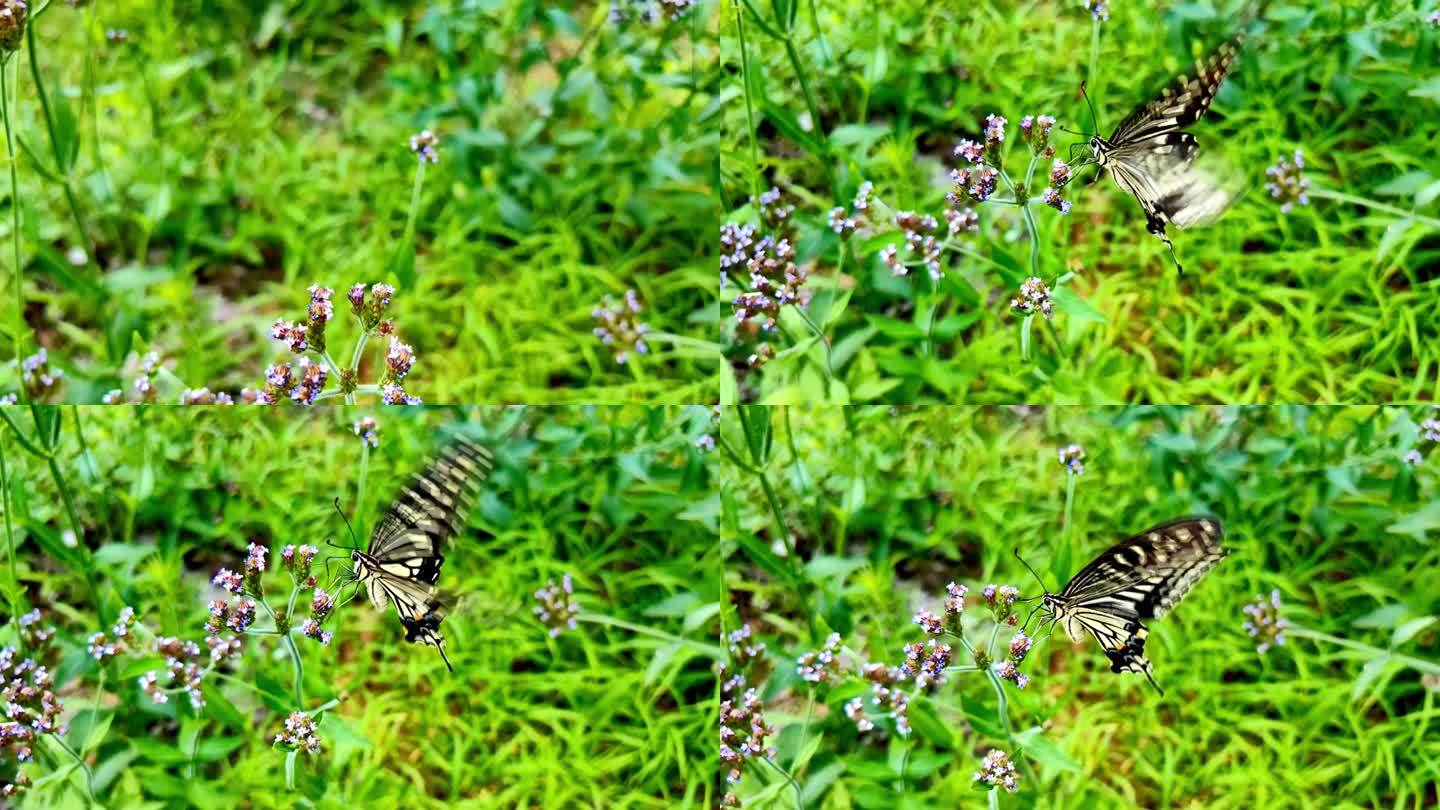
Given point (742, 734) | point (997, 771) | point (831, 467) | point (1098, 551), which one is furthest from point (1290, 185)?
point (742, 734)

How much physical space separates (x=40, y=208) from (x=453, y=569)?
2.99ft

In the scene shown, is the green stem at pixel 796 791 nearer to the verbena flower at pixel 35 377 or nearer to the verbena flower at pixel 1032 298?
the verbena flower at pixel 1032 298

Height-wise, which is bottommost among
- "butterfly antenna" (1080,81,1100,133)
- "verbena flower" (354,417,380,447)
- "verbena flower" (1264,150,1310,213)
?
"verbena flower" (354,417,380,447)

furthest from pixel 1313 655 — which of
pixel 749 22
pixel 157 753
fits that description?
pixel 157 753

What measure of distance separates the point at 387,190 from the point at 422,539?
0.61 meters

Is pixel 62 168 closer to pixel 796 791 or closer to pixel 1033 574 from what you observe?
pixel 796 791

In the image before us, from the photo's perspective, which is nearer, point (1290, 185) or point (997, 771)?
point (997, 771)

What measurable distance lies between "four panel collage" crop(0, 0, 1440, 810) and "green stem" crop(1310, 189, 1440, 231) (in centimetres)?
1

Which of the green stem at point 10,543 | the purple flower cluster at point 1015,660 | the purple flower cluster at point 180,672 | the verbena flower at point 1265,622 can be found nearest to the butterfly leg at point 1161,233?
the verbena flower at point 1265,622

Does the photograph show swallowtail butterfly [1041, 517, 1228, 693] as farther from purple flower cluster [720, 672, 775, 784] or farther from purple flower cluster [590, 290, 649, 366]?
purple flower cluster [590, 290, 649, 366]

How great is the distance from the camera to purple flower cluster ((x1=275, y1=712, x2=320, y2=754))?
1.72 metres

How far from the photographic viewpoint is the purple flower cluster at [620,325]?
1.88m

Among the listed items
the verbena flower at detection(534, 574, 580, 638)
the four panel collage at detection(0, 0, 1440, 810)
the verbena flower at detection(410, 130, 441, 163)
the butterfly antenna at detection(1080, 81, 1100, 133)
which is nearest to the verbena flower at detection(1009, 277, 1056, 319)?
the four panel collage at detection(0, 0, 1440, 810)

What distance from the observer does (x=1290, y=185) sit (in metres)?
1.85
